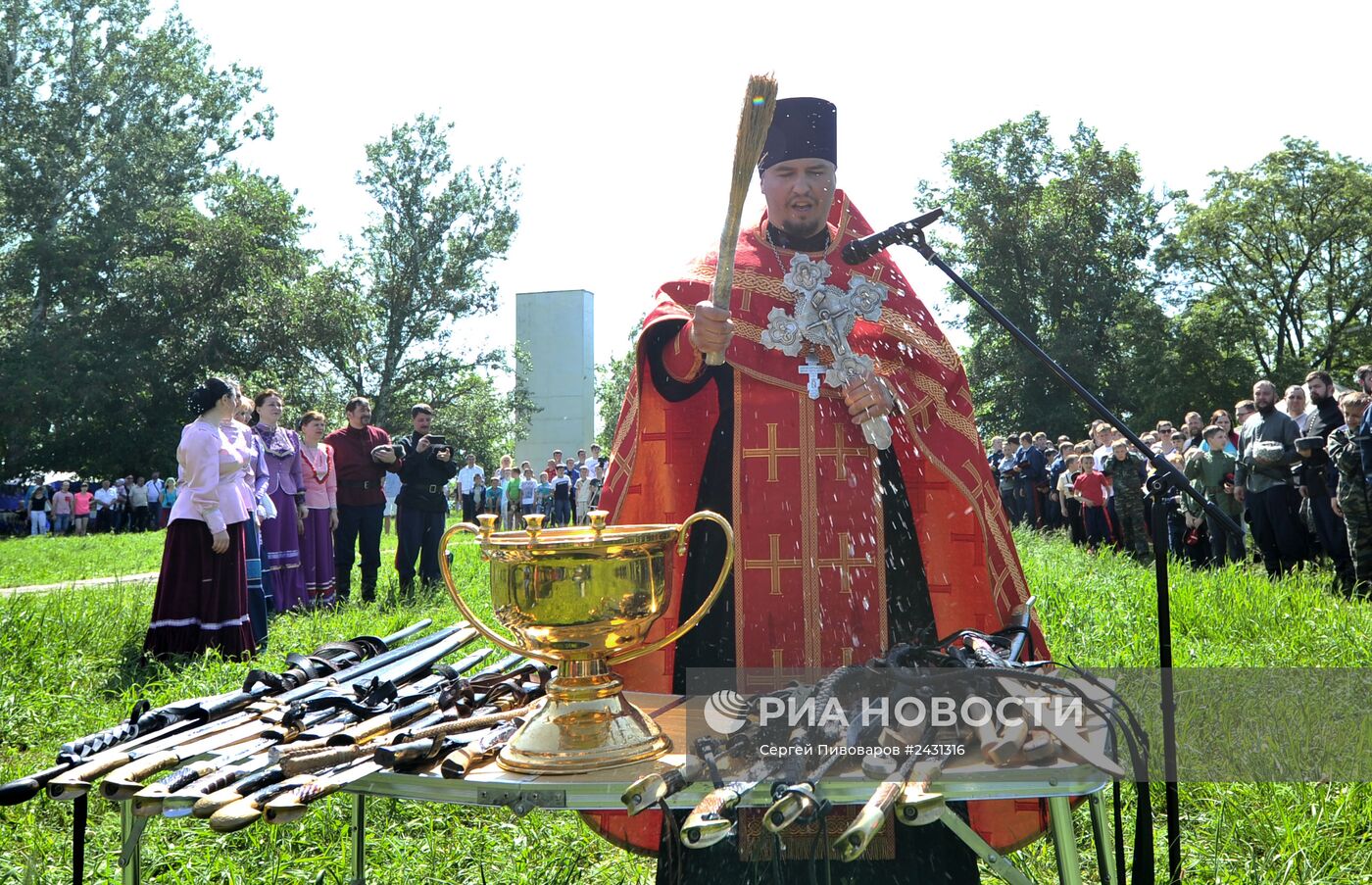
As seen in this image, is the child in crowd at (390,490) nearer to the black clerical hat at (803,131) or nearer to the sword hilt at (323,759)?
the black clerical hat at (803,131)

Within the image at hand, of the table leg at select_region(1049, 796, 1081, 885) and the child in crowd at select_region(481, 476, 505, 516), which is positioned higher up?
the child in crowd at select_region(481, 476, 505, 516)

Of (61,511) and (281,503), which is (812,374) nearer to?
(281,503)

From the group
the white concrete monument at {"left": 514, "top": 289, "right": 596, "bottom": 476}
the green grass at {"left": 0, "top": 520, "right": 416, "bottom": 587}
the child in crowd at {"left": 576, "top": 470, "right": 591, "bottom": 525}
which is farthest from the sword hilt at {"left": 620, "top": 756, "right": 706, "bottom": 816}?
the white concrete monument at {"left": 514, "top": 289, "right": 596, "bottom": 476}

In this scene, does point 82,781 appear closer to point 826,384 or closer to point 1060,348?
point 826,384

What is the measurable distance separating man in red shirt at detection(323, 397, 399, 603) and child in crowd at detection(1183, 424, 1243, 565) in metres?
7.92

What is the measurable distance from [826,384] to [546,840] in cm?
223

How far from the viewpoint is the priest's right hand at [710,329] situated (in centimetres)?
251

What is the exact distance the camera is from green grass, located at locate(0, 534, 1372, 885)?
3635mm

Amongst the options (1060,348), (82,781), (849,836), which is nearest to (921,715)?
(849,836)

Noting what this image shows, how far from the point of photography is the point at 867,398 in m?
2.79

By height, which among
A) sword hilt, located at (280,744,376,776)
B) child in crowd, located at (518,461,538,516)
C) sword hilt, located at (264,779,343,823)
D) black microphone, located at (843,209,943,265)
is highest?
black microphone, located at (843,209,943,265)

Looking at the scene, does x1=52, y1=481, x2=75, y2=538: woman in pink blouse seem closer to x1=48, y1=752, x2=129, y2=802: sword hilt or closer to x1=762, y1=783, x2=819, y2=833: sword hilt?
x1=48, y1=752, x2=129, y2=802: sword hilt

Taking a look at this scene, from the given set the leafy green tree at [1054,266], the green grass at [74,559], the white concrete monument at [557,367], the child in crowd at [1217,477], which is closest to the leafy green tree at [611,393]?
the white concrete monument at [557,367]

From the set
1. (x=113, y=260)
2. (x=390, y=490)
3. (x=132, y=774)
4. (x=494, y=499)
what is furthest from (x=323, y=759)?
(x=113, y=260)
